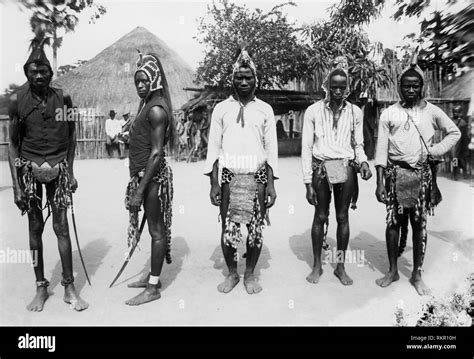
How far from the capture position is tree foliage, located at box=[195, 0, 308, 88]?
14.9 metres

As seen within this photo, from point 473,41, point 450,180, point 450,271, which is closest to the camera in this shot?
point 473,41

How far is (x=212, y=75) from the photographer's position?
16.1m

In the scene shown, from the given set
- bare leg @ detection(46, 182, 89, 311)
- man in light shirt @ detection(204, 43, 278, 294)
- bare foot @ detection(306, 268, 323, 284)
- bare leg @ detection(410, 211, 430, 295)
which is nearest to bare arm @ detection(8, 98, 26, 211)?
bare leg @ detection(46, 182, 89, 311)

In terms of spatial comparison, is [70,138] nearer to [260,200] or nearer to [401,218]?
[260,200]

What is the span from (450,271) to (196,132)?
11.9m

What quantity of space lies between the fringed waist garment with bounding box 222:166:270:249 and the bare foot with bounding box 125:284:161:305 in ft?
2.41

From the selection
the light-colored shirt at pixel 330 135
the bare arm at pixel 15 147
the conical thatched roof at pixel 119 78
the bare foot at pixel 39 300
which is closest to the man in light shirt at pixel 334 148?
the light-colored shirt at pixel 330 135

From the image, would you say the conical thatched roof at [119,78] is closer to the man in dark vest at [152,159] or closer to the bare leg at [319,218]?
the man in dark vest at [152,159]

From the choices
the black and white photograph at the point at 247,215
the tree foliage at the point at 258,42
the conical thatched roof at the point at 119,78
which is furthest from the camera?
the conical thatched roof at the point at 119,78

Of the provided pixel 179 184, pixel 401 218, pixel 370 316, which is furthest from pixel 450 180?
pixel 370 316

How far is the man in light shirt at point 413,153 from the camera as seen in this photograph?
3748 mm

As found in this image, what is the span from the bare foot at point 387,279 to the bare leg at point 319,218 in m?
0.54

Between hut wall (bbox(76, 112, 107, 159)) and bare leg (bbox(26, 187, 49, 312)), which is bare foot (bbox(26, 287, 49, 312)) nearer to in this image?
bare leg (bbox(26, 187, 49, 312))

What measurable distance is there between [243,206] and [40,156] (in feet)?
5.63
